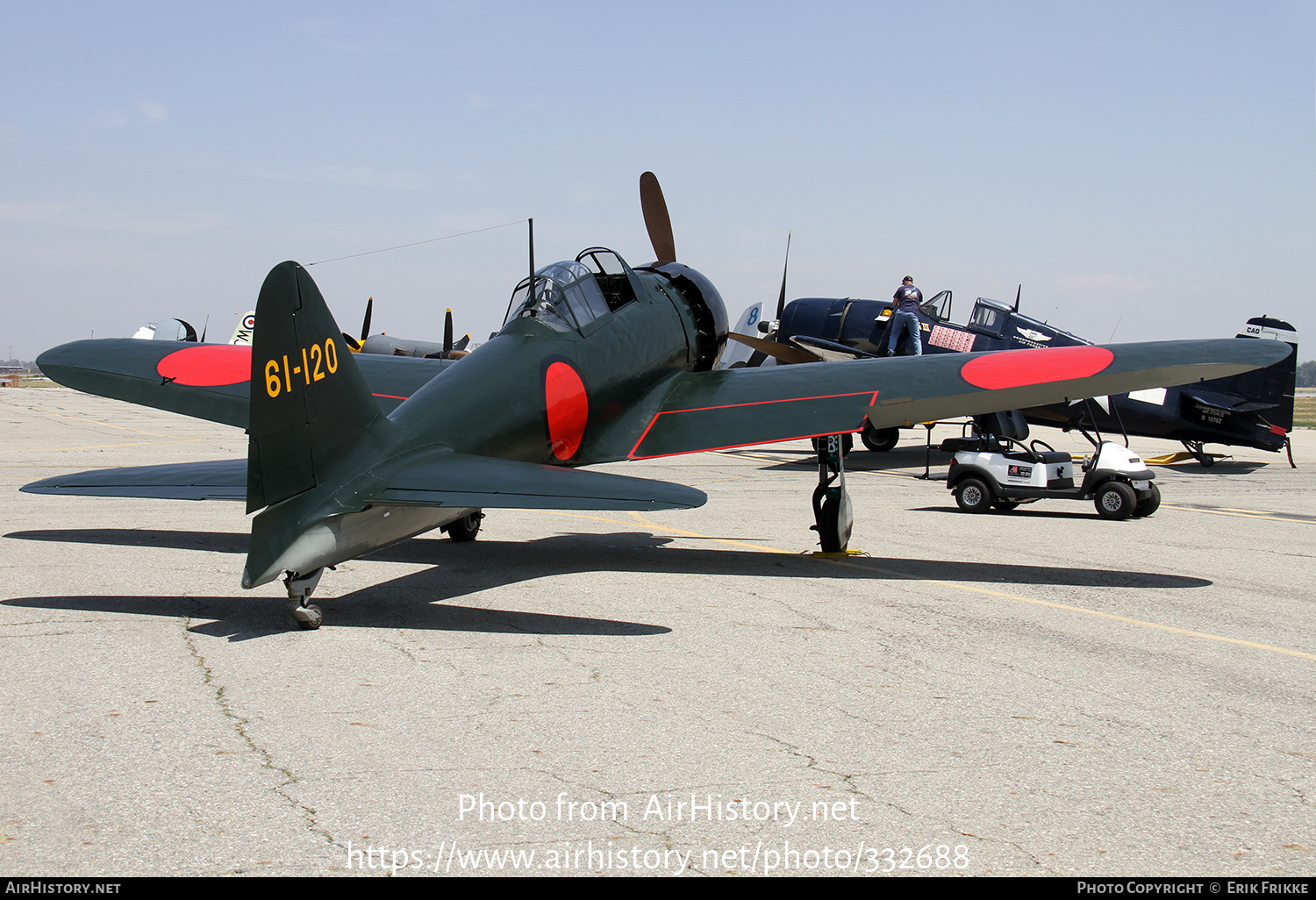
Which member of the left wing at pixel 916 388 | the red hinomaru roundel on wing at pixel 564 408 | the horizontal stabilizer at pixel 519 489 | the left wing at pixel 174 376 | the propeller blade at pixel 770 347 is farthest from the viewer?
the propeller blade at pixel 770 347

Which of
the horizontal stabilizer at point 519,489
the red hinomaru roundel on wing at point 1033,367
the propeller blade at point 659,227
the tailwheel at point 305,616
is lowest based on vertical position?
the tailwheel at point 305,616

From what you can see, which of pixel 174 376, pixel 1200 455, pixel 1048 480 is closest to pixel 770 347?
pixel 1048 480

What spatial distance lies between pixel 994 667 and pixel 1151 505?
9.06m

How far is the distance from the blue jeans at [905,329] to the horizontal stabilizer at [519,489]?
54.2 feet

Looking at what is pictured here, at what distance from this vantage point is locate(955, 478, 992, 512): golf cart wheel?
1404 cm

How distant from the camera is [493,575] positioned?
8828 millimetres

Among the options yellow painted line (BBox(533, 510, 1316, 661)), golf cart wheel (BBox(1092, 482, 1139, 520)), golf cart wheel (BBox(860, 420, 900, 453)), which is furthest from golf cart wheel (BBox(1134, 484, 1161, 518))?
golf cart wheel (BBox(860, 420, 900, 453))

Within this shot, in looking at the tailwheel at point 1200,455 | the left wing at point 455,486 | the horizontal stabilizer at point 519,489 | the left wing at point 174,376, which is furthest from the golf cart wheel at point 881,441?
the horizontal stabilizer at point 519,489

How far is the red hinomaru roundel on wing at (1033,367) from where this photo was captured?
973 cm

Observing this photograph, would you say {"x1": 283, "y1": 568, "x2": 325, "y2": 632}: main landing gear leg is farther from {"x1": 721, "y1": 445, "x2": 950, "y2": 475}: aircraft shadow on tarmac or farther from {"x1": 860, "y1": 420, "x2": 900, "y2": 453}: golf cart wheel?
{"x1": 860, "y1": 420, "x2": 900, "y2": 453}: golf cart wheel

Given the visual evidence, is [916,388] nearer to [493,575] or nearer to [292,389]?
[493,575]

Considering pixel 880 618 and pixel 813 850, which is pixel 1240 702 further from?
pixel 813 850

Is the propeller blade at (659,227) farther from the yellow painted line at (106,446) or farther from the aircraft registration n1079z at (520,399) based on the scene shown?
the yellow painted line at (106,446)
